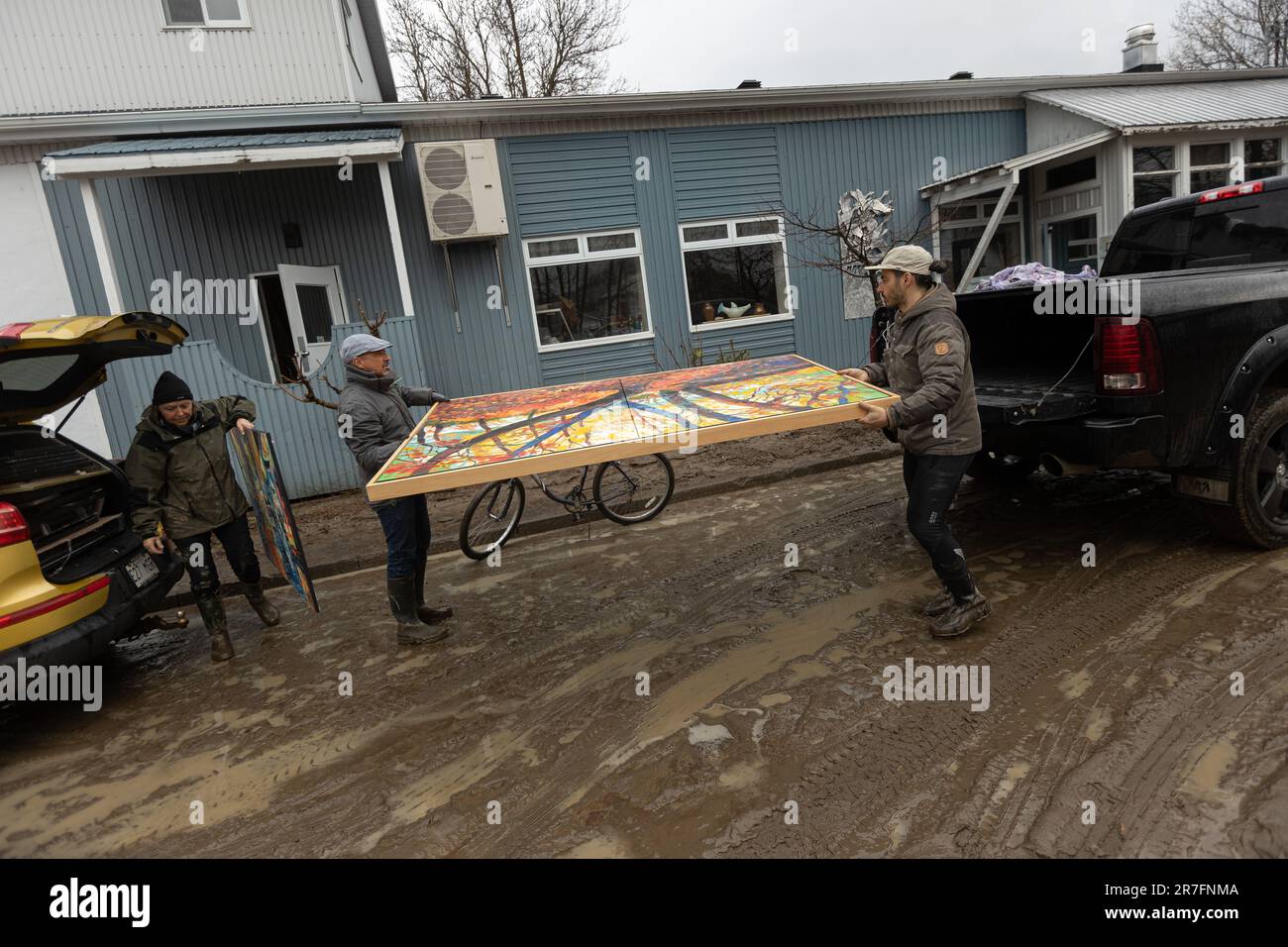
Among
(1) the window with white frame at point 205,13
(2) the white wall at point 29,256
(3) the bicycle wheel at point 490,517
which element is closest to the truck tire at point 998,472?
(3) the bicycle wheel at point 490,517

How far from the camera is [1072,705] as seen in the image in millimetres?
3043

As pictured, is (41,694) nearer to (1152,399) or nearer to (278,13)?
(1152,399)

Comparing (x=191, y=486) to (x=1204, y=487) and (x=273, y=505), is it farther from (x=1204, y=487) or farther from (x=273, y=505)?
(x=1204, y=487)

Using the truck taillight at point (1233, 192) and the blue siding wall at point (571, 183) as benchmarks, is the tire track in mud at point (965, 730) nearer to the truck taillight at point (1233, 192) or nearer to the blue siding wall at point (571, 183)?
the truck taillight at point (1233, 192)

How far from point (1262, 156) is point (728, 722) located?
44.6ft

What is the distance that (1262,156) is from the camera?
11102mm

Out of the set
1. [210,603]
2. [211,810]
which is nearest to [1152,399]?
[211,810]

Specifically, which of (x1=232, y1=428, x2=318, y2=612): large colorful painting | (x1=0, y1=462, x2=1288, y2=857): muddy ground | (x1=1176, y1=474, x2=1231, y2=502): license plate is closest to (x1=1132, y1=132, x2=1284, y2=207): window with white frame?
(x1=0, y1=462, x2=1288, y2=857): muddy ground

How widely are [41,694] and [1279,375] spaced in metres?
7.24

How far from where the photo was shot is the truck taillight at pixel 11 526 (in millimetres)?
3410

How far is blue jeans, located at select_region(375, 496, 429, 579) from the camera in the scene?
4.16 meters

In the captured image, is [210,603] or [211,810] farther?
[210,603]

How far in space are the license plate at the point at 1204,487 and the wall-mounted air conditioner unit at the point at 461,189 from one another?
8175 mm

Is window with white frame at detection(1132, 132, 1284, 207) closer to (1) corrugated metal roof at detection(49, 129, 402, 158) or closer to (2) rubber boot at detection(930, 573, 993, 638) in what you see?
(2) rubber boot at detection(930, 573, 993, 638)
